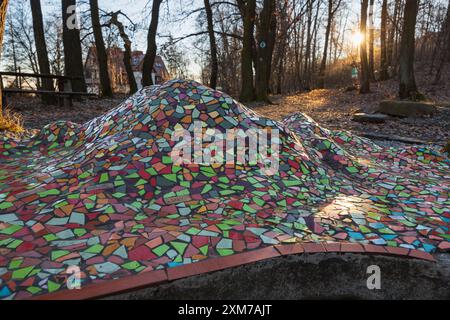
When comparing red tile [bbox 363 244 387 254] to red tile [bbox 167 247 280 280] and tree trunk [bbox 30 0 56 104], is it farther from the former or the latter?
tree trunk [bbox 30 0 56 104]

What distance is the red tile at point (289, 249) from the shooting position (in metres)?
2.25

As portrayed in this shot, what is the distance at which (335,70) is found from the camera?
33.2m

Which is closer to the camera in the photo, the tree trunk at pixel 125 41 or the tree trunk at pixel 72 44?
the tree trunk at pixel 72 44

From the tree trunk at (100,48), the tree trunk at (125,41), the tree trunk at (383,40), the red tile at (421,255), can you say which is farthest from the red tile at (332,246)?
the tree trunk at (383,40)

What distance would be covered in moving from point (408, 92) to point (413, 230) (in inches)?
332

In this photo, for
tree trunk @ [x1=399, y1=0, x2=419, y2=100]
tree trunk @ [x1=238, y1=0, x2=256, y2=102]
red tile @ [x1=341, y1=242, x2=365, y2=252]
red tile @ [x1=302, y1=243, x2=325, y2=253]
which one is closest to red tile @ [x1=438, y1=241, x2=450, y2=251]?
red tile @ [x1=341, y1=242, x2=365, y2=252]

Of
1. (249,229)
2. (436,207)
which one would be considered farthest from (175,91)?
(436,207)

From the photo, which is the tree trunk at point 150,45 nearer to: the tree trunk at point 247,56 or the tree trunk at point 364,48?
the tree trunk at point 247,56

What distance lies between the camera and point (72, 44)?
9977 millimetres

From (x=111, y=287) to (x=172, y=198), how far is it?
3.86ft

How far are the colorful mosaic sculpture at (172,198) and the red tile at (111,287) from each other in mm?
63

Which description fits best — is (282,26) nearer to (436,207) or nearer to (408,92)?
(408,92)

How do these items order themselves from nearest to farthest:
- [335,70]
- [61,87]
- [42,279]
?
[42,279] → [61,87] → [335,70]

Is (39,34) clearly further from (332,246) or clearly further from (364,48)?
(364,48)
